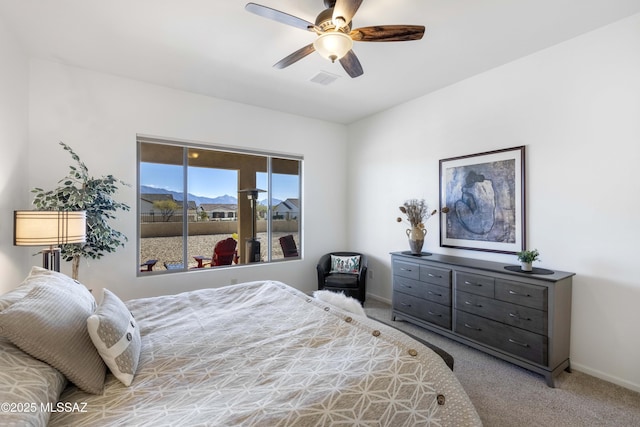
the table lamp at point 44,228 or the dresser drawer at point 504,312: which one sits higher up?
the table lamp at point 44,228

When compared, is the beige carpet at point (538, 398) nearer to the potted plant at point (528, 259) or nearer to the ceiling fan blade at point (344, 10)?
the potted plant at point (528, 259)

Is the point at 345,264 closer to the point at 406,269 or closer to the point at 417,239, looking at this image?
the point at 406,269

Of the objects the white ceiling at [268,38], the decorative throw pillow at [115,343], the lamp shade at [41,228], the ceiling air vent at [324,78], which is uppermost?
the white ceiling at [268,38]

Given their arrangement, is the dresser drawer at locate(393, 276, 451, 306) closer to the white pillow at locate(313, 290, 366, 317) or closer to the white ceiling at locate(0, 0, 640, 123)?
the white pillow at locate(313, 290, 366, 317)

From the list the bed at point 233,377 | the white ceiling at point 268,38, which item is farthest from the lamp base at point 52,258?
the white ceiling at point 268,38

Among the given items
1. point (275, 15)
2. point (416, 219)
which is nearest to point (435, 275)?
point (416, 219)

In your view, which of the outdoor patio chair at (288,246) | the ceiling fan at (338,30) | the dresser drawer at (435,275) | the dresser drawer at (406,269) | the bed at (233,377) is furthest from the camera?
the outdoor patio chair at (288,246)

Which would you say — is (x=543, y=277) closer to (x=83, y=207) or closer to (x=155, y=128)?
(x=83, y=207)

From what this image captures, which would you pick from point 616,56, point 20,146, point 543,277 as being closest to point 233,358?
point 543,277

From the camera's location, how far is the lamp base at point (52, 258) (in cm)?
232

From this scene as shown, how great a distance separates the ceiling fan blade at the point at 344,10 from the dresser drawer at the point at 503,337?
274 centimetres

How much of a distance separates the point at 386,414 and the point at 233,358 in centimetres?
77

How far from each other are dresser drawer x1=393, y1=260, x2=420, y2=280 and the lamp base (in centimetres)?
331

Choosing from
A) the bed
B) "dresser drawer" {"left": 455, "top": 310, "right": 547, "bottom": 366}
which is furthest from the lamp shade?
"dresser drawer" {"left": 455, "top": 310, "right": 547, "bottom": 366}
